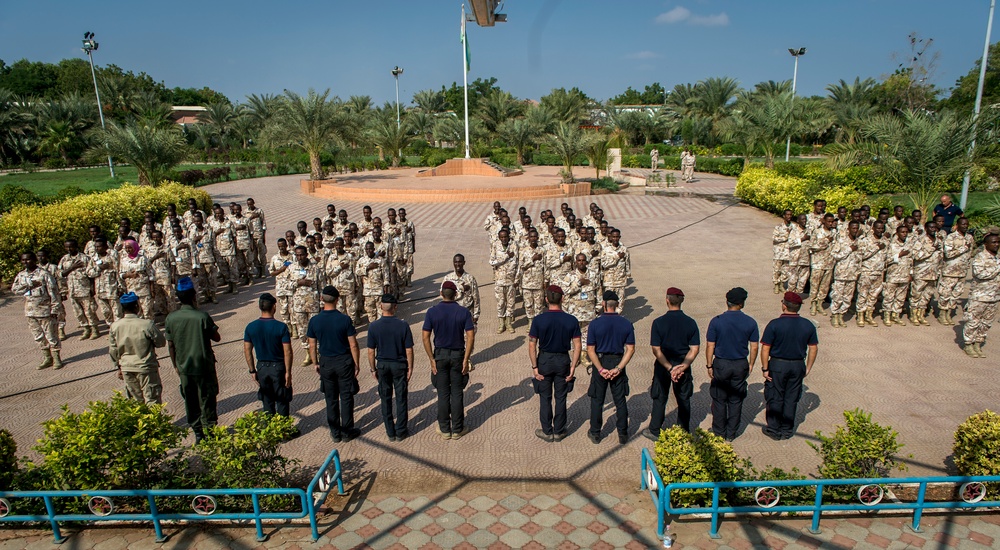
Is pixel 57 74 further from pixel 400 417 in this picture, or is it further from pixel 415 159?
pixel 400 417

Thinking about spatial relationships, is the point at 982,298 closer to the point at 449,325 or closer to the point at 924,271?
the point at 924,271

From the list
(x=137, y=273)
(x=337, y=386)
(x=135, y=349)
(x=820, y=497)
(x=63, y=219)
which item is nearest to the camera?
(x=820, y=497)

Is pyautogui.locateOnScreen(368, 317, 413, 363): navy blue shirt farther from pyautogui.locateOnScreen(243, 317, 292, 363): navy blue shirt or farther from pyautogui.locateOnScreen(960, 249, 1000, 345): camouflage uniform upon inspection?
pyautogui.locateOnScreen(960, 249, 1000, 345): camouflage uniform

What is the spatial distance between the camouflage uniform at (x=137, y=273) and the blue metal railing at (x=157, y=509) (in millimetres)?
4757

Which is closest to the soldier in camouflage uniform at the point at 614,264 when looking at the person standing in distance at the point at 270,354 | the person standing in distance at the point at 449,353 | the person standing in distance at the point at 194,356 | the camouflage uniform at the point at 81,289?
the person standing in distance at the point at 449,353

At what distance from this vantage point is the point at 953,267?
9016 mm

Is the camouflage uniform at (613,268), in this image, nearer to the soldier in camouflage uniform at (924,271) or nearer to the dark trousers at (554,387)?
the dark trousers at (554,387)

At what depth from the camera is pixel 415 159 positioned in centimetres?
4759

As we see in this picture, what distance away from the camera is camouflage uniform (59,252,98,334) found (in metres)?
8.94

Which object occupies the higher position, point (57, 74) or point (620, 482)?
point (57, 74)

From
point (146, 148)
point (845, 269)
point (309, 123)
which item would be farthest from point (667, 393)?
point (309, 123)

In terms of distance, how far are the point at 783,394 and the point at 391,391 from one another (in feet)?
13.0

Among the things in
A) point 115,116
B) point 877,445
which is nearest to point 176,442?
point 877,445

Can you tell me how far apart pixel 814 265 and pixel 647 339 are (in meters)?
3.47
